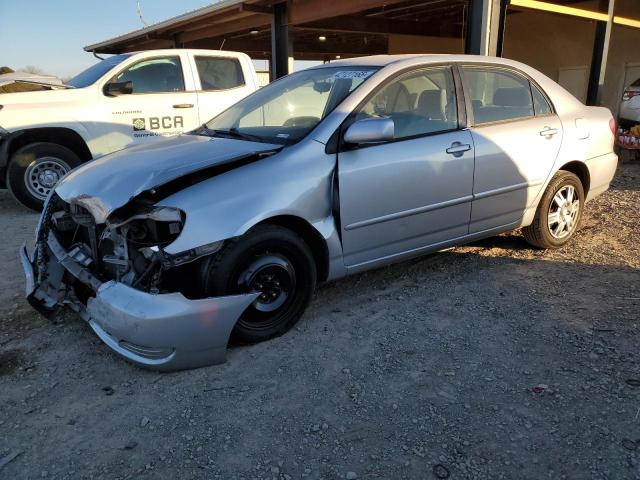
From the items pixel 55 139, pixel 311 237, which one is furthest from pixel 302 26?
pixel 311 237

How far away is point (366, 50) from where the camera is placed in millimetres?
21328

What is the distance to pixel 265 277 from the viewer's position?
122 inches

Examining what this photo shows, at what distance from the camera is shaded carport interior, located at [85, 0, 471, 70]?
35.9 feet

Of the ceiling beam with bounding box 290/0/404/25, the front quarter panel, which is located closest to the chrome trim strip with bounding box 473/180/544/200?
the front quarter panel

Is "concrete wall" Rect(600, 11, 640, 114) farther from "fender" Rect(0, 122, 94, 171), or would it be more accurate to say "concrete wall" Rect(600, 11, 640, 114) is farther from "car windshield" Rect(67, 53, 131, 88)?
"fender" Rect(0, 122, 94, 171)

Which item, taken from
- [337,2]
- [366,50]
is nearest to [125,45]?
[366,50]

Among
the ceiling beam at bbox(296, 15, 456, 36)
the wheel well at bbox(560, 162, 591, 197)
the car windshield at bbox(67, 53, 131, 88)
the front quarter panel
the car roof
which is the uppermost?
the ceiling beam at bbox(296, 15, 456, 36)

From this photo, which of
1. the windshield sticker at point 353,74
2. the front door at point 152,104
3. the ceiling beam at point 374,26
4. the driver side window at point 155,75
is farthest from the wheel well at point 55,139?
the ceiling beam at point 374,26

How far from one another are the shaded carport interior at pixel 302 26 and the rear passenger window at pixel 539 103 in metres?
4.40

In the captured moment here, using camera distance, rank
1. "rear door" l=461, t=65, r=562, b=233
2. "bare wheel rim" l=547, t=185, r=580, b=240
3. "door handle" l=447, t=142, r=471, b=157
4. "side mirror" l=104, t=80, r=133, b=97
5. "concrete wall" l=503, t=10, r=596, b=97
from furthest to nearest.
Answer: "concrete wall" l=503, t=10, r=596, b=97
"side mirror" l=104, t=80, r=133, b=97
"bare wheel rim" l=547, t=185, r=580, b=240
"rear door" l=461, t=65, r=562, b=233
"door handle" l=447, t=142, r=471, b=157

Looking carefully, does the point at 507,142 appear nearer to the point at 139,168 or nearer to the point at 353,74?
the point at 353,74

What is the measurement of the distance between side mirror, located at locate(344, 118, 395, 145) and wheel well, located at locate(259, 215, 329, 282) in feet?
1.96

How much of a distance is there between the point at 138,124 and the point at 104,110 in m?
0.46

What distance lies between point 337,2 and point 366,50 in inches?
467
